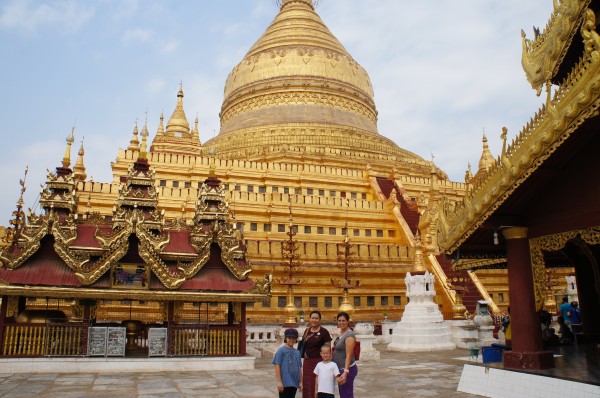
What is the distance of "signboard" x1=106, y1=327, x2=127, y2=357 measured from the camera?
12.3 metres

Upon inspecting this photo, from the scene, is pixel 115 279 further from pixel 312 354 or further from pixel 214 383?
pixel 312 354

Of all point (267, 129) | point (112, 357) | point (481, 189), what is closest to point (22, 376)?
point (112, 357)

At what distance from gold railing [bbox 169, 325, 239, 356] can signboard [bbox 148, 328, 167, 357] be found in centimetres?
19

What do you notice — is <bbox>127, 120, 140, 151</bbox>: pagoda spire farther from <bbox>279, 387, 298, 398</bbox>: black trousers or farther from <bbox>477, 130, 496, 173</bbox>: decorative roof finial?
<bbox>279, 387, 298, 398</bbox>: black trousers

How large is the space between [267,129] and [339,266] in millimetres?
17815

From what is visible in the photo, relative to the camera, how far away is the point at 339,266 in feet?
83.2

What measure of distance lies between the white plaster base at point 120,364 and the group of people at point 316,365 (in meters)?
6.61

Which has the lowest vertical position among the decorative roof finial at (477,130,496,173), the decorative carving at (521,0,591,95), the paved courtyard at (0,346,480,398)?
the paved courtyard at (0,346,480,398)

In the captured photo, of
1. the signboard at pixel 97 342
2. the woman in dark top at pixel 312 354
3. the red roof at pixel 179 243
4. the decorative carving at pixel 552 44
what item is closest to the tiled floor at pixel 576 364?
the woman in dark top at pixel 312 354

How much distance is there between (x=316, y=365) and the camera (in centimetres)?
610

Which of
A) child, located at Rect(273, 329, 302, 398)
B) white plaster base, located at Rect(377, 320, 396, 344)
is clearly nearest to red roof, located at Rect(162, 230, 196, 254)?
child, located at Rect(273, 329, 302, 398)

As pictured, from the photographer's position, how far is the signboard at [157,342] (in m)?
12.5

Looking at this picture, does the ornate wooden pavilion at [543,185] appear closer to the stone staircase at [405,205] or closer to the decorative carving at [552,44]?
the decorative carving at [552,44]

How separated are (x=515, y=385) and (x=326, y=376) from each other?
3940 millimetres
